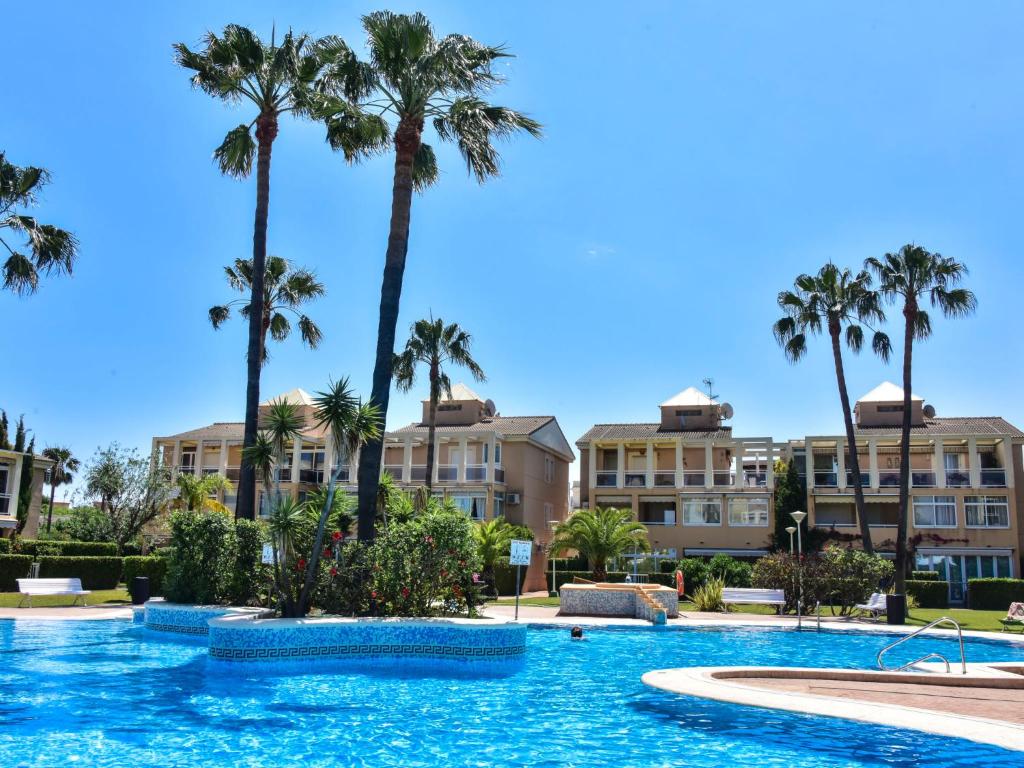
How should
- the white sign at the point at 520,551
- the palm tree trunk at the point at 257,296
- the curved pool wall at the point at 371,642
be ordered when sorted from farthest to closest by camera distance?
1. the palm tree trunk at the point at 257,296
2. the white sign at the point at 520,551
3. the curved pool wall at the point at 371,642

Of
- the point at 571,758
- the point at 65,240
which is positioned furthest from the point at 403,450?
the point at 571,758

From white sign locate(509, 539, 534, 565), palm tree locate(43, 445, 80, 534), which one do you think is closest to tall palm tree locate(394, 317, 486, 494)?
white sign locate(509, 539, 534, 565)

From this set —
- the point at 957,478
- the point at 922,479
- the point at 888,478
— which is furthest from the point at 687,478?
the point at 957,478

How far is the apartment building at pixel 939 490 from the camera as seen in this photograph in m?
42.1

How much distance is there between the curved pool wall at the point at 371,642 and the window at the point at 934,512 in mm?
33821

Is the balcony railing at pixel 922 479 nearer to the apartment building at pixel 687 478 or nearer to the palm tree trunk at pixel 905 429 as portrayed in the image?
the apartment building at pixel 687 478

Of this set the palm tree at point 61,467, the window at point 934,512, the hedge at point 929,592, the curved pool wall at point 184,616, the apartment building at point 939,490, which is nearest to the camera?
the curved pool wall at point 184,616

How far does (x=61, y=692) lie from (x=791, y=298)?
32.5 m

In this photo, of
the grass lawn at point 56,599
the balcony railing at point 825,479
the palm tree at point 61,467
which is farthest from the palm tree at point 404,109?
the palm tree at point 61,467

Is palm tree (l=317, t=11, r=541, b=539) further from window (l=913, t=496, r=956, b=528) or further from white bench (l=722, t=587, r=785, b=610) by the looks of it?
window (l=913, t=496, r=956, b=528)

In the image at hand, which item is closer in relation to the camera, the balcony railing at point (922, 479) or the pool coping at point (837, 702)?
the pool coping at point (837, 702)

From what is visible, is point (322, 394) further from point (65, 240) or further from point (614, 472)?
point (614, 472)

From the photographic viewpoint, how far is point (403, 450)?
49.1m

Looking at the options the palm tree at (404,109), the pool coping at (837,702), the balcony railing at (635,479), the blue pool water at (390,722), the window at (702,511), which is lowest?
the blue pool water at (390,722)
